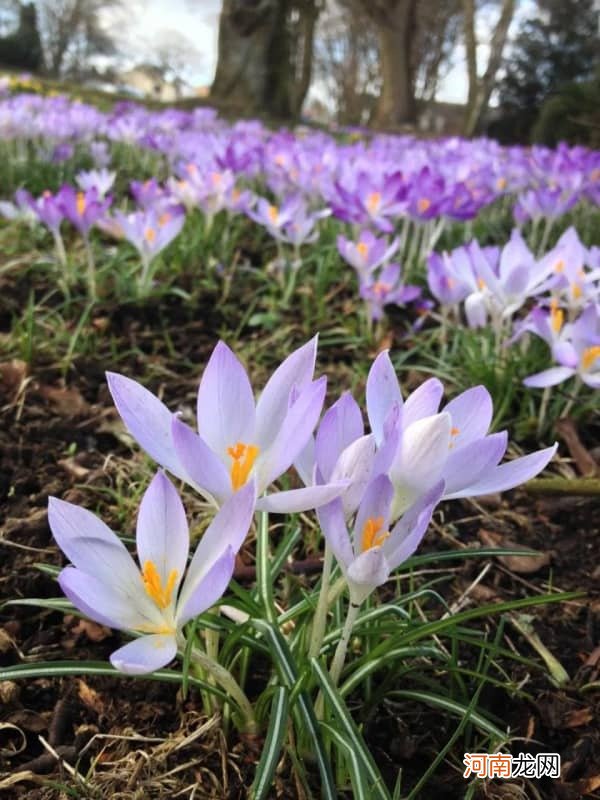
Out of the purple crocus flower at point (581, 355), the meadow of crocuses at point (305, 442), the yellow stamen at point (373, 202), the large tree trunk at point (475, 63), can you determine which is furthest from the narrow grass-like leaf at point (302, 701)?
the large tree trunk at point (475, 63)

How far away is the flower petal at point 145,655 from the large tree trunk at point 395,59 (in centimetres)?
1531

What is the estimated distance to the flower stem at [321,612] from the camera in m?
0.79

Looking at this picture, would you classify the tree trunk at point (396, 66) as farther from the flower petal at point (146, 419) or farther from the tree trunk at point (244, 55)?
the flower petal at point (146, 419)

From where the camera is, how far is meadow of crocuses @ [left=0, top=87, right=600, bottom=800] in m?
0.71

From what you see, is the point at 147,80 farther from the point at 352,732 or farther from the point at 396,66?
the point at 352,732

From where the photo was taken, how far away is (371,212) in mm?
2334

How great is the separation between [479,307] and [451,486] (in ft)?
3.51

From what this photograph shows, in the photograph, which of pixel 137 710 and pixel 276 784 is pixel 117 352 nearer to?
pixel 137 710

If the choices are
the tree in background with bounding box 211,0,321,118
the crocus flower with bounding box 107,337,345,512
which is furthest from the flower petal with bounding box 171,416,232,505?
the tree in background with bounding box 211,0,321,118

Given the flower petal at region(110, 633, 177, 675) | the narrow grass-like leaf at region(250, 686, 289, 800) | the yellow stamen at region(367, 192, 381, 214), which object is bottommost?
the narrow grass-like leaf at region(250, 686, 289, 800)

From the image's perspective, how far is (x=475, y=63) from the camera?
12.5 meters

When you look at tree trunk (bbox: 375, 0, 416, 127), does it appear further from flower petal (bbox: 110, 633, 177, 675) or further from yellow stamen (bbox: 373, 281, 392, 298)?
flower petal (bbox: 110, 633, 177, 675)

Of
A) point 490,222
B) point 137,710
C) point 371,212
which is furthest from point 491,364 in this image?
point 490,222

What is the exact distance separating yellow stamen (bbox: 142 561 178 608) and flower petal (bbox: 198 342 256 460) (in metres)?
0.14
